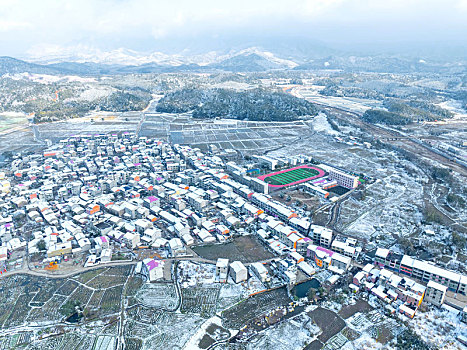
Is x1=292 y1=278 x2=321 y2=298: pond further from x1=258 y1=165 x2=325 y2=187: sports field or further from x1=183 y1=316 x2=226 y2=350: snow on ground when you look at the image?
x1=258 y1=165 x2=325 y2=187: sports field

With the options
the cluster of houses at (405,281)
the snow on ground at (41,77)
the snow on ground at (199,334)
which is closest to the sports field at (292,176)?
the cluster of houses at (405,281)

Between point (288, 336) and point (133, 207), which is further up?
point (133, 207)

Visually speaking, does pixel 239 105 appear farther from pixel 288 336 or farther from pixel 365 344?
pixel 365 344

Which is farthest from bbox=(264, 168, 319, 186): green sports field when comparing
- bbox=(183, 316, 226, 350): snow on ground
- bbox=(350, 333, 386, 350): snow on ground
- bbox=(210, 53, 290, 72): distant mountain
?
bbox=(210, 53, 290, 72): distant mountain

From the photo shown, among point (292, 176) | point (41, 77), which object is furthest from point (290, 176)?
point (41, 77)

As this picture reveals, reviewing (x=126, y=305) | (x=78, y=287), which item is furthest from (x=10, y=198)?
(x=126, y=305)

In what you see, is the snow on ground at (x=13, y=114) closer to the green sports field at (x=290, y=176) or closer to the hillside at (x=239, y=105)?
the hillside at (x=239, y=105)
